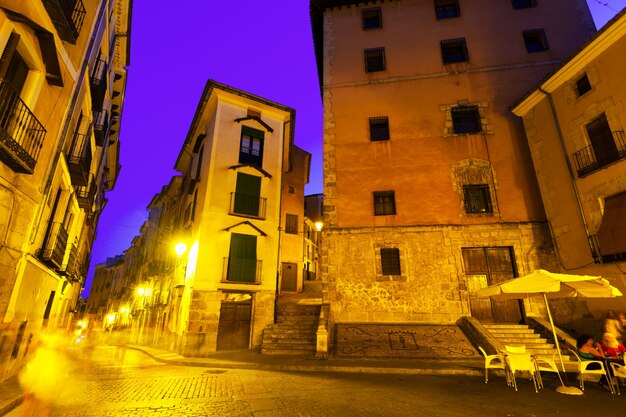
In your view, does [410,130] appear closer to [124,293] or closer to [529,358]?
[529,358]

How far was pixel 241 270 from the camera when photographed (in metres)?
15.8

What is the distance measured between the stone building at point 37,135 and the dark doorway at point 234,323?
6.88 metres

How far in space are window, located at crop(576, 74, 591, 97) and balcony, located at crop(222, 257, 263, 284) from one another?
1584cm

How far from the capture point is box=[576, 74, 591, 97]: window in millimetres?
11404

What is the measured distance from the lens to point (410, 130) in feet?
49.2

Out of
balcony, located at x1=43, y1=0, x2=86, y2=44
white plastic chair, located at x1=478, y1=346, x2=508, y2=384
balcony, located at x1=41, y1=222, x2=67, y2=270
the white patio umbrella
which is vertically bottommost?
white plastic chair, located at x1=478, y1=346, x2=508, y2=384

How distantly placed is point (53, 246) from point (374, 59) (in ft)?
55.5

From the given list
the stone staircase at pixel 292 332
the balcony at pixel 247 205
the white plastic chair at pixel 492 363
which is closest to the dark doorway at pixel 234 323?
the stone staircase at pixel 292 332

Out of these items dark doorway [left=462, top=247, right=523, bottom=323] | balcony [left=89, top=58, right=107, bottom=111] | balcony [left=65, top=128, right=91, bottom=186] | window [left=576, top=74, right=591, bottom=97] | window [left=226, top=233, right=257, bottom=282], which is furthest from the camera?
window [left=226, top=233, right=257, bottom=282]

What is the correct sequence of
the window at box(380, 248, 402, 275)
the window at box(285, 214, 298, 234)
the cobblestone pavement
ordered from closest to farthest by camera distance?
the cobblestone pavement → the window at box(380, 248, 402, 275) → the window at box(285, 214, 298, 234)

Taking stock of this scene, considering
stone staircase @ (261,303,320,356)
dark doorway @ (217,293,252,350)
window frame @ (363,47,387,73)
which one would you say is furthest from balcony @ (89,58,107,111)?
window frame @ (363,47,387,73)

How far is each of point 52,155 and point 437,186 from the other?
13968 mm

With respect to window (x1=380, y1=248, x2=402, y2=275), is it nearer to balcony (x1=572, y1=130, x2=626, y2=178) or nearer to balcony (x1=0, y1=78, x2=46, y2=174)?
balcony (x1=572, y1=130, x2=626, y2=178)

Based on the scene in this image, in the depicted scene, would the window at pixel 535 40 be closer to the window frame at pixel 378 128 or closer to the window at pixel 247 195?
the window frame at pixel 378 128
